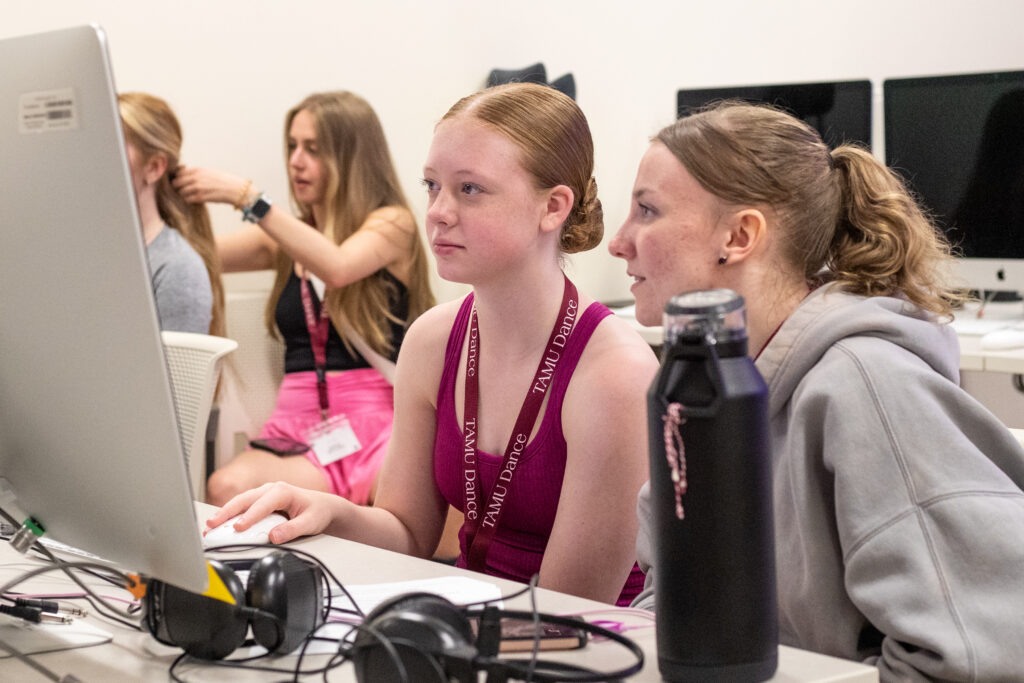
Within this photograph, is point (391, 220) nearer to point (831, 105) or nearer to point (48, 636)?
point (831, 105)

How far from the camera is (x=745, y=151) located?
127cm

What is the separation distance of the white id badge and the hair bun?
1485 millimetres

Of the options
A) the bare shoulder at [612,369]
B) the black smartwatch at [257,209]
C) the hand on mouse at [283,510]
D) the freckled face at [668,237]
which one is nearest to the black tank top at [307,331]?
the black smartwatch at [257,209]

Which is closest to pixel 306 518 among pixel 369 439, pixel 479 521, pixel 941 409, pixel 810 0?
pixel 479 521

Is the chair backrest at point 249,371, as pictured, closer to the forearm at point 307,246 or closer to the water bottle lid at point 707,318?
the forearm at point 307,246

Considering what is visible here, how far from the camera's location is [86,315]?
2.99ft

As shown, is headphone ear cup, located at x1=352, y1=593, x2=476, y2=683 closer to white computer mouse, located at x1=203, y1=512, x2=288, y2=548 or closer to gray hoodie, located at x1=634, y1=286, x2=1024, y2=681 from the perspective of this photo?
gray hoodie, located at x1=634, y1=286, x2=1024, y2=681

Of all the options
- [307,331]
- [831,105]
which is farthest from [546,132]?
[831,105]

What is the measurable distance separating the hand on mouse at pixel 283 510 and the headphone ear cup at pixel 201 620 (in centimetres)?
33

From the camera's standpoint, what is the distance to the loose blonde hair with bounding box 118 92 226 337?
3.03 meters

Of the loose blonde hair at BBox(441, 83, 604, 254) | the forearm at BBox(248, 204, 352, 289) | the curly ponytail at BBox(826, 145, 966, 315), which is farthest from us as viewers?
the forearm at BBox(248, 204, 352, 289)

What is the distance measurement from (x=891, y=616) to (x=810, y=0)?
3289 mm

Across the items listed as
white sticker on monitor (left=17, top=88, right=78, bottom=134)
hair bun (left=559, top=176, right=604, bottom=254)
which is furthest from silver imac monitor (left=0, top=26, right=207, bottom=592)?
hair bun (left=559, top=176, right=604, bottom=254)

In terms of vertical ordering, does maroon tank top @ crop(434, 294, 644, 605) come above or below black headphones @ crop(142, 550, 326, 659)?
below
